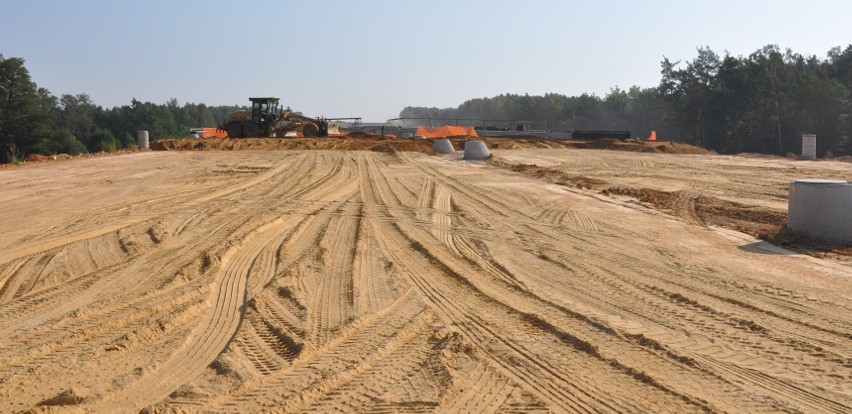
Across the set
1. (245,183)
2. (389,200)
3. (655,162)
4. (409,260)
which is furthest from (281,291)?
(655,162)

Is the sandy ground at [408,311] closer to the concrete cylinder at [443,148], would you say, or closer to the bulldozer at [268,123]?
the concrete cylinder at [443,148]

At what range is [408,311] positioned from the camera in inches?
263

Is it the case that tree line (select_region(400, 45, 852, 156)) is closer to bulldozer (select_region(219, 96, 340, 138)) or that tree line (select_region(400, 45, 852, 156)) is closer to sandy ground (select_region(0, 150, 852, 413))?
bulldozer (select_region(219, 96, 340, 138))

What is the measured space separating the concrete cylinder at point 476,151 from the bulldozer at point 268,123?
48.3ft

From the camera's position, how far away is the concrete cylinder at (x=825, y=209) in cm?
1031

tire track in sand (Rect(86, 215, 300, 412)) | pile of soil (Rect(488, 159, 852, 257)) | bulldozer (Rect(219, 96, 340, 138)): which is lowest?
tire track in sand (Rect(86, 215, 300, 412))

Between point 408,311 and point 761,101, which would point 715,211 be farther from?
point 761,101

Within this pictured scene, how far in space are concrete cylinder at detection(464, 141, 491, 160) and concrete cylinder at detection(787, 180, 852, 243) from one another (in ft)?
58.9

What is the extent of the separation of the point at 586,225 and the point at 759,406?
294 inches

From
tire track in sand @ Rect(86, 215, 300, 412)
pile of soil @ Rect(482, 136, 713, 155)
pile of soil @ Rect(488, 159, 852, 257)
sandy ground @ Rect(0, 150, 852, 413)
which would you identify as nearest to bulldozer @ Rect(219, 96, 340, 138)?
pile of soil @ Rect(482, 136, 713, 155)

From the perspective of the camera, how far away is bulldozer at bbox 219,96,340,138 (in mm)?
40062

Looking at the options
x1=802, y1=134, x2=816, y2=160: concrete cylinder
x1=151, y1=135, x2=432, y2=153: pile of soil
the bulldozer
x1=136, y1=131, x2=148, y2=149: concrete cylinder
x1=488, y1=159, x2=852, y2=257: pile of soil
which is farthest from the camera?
the bulldozer

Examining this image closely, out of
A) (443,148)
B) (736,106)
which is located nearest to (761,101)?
(736,106)

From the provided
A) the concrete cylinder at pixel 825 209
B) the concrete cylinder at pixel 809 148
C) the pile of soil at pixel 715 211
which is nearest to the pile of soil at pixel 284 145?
→ the concrete cylinder at pixel 809 148
